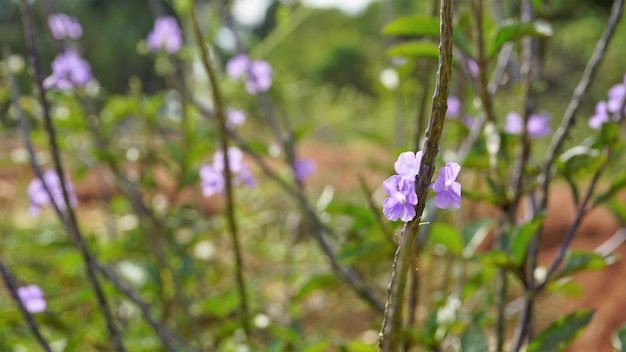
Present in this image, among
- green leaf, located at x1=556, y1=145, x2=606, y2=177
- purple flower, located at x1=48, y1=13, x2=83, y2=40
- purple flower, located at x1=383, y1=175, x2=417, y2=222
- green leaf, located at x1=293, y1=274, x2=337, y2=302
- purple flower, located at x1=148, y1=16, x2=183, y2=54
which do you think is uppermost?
purple flower, located at x1=48, y1=13, x2=83, y2=40

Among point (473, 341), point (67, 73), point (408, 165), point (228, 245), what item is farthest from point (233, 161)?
point (228, 245)

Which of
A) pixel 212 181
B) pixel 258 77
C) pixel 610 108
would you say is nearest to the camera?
pixel 610 108

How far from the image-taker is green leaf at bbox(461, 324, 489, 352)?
2.98ft

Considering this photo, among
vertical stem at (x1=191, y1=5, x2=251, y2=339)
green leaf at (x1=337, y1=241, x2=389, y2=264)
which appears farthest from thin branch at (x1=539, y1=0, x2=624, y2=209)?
vertical stem at (x1=191, y1=5, x2=251, y2=339)

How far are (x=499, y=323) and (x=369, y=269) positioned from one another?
879mm

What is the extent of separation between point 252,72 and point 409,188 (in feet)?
3.23

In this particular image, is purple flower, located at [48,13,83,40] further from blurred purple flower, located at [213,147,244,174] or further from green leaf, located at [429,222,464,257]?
green leaf, located at [429,222,464,257]

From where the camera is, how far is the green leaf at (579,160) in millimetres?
979

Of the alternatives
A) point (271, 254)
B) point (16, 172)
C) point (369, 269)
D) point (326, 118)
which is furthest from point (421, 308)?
point (16, 172)

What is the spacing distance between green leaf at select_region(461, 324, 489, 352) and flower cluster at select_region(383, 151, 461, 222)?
45 centimetres

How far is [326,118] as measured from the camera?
5.14 meters

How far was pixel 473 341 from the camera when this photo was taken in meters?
0.92

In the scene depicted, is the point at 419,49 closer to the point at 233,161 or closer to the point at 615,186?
the point at 615,186

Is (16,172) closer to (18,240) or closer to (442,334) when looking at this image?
(18,240)
